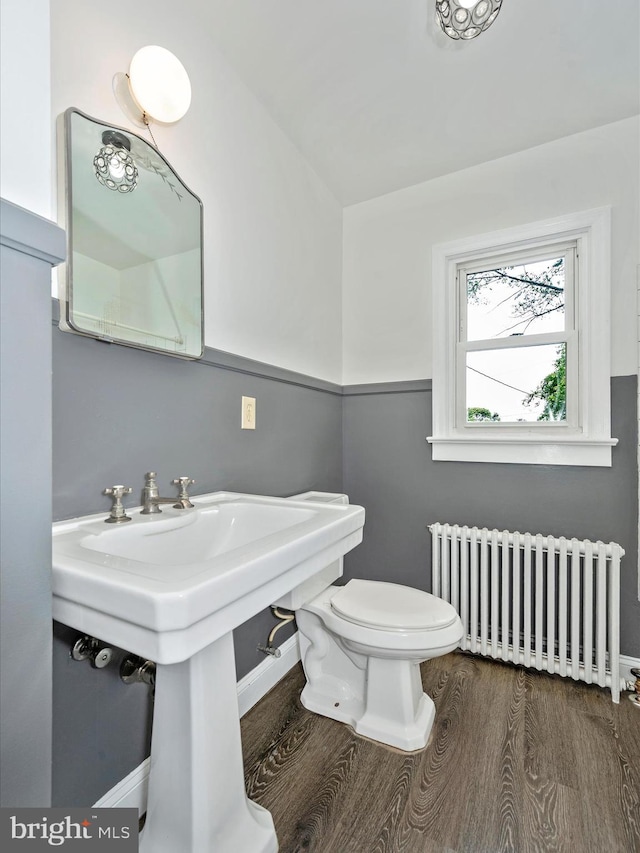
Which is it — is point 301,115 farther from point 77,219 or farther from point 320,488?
point 320,488

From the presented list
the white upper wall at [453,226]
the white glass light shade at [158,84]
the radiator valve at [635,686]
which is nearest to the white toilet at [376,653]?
the radiator valve at [635,686]

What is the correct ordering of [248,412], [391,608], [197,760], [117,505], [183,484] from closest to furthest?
[197,760] < [117,505] < [183,484] < [391,608] < [248,412]

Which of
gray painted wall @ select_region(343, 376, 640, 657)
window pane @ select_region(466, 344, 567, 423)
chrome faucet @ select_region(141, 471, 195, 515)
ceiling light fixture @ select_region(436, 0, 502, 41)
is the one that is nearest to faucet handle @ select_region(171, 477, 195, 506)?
chrome faucet @ select_region(141, 471, 195, 515)

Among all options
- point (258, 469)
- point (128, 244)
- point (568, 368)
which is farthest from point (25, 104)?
point (568, 368)

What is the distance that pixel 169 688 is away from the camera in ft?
2.65

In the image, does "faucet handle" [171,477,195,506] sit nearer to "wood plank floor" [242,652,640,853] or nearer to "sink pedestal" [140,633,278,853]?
"sink pedestal" [140,633,278,853]

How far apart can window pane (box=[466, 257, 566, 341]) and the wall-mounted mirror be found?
1405 mm

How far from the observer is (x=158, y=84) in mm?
1039

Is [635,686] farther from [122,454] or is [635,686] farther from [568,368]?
[122,454]

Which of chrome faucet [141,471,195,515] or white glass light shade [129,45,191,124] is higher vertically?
white glass light shade [129,45,191,124]

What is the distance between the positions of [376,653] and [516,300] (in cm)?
170

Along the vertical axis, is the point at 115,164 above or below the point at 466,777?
above

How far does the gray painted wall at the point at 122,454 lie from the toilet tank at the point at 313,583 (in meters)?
0.33

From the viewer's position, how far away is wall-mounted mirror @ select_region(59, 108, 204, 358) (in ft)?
2.96
